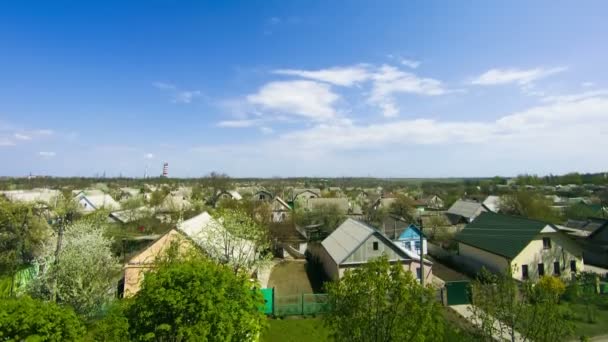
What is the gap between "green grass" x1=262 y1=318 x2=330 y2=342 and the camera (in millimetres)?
17750

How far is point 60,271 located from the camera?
17.3m

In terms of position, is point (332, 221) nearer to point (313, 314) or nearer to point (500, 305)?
point (313, 314)

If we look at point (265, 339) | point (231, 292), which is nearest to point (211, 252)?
point (265, 339)

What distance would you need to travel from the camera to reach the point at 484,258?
30688 mm

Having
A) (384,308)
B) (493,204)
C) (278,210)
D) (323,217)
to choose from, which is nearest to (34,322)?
(384,308)

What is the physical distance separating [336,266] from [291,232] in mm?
17200

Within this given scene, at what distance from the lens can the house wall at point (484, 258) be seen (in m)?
28.2

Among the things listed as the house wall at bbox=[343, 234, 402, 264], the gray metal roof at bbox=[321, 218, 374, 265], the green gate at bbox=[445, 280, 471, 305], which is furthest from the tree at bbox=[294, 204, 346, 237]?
the green gate at bbox=[445, 280, 471, 305]

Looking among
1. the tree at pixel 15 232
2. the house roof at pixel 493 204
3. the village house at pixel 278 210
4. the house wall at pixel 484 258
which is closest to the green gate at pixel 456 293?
the house wall at pixel 484 258

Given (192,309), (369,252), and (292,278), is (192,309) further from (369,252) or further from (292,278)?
(292,278)

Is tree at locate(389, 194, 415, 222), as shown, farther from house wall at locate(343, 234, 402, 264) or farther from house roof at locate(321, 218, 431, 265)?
house wall at locate(343, 234, 402, 264)

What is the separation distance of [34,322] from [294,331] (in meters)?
14.4

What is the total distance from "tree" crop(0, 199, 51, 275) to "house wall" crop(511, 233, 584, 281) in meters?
41.2

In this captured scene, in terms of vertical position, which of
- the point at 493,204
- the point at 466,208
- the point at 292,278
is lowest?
the point at 292,278
